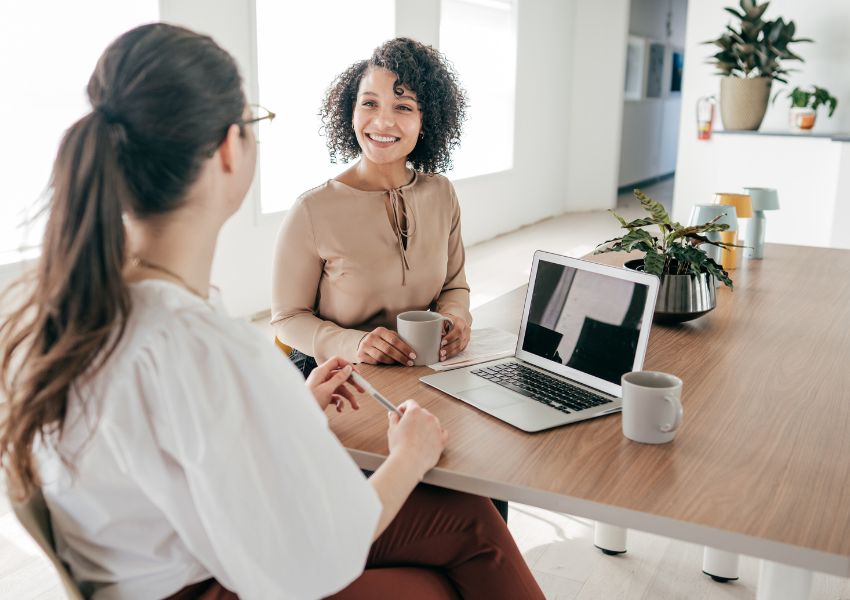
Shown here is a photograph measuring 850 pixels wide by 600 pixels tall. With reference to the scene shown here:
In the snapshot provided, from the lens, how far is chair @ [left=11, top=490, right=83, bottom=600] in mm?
945

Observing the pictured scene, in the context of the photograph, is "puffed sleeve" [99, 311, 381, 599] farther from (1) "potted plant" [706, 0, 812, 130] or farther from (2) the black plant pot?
(1) "potted plant" [706, 0, 812, 130]

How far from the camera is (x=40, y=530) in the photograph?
97 centimetres

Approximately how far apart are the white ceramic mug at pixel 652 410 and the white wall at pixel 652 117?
28.9 ft

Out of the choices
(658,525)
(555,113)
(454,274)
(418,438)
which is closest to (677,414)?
(658,525)

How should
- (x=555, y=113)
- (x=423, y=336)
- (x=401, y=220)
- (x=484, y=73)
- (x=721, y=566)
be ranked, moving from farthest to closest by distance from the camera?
(x=555, y=113), (x=484, y=73), (x=721, y=566), (x=401, y=220), (x=423, y=336)

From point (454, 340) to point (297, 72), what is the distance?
356 cm

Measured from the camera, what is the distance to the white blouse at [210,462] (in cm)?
85

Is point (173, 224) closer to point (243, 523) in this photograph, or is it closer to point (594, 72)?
point (243, 523)

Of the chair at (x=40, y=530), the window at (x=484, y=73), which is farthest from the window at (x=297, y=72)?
the chair at (x=40, y=530)

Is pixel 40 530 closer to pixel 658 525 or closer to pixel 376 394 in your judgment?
pixel 376 394

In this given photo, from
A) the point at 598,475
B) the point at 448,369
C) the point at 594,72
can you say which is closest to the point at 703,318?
the point at 448,369

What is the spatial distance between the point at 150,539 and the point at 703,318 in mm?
1439

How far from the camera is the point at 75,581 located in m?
0.99

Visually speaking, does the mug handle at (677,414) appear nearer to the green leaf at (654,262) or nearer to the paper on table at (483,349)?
the paper on table at (483,349)
